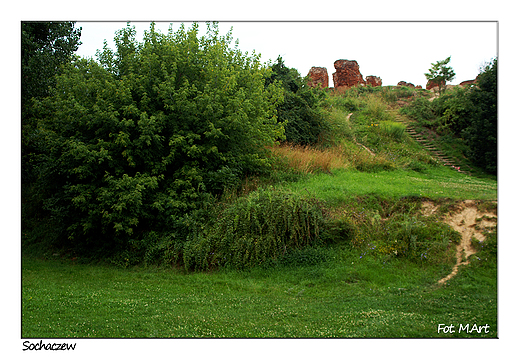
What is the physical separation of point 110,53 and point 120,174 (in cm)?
431

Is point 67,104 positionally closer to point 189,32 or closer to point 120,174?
point 120,174

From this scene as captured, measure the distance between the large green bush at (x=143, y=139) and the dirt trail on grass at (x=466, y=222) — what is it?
18.7 ft

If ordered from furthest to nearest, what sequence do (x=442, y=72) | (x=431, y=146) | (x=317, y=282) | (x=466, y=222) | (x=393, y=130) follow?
(x=442, y=72)
(x=393, y=130)
(x=431, y=146)
(x=466, y=222)
(x=317, y=282)

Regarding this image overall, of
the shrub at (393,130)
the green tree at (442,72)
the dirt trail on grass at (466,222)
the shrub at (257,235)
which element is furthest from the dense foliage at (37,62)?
the green tree at (442,72)

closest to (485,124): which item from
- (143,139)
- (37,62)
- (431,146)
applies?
(431,146)

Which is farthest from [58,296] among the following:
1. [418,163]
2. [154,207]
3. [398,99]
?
[398,99]

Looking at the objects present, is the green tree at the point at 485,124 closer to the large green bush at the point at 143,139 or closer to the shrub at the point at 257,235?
the large green bush at the point at 143,139

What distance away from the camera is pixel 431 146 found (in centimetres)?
2180

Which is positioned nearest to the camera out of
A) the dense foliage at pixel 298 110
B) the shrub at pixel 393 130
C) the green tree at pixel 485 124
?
the green tree at pixel 485 124

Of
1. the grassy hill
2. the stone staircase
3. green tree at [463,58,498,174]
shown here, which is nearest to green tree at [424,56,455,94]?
the stone staircase

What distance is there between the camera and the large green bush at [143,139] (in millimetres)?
10367

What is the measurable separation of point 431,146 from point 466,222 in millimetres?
13922

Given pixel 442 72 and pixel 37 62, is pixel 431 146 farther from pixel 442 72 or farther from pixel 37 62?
pixel 37 62

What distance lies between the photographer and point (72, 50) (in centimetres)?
1631
